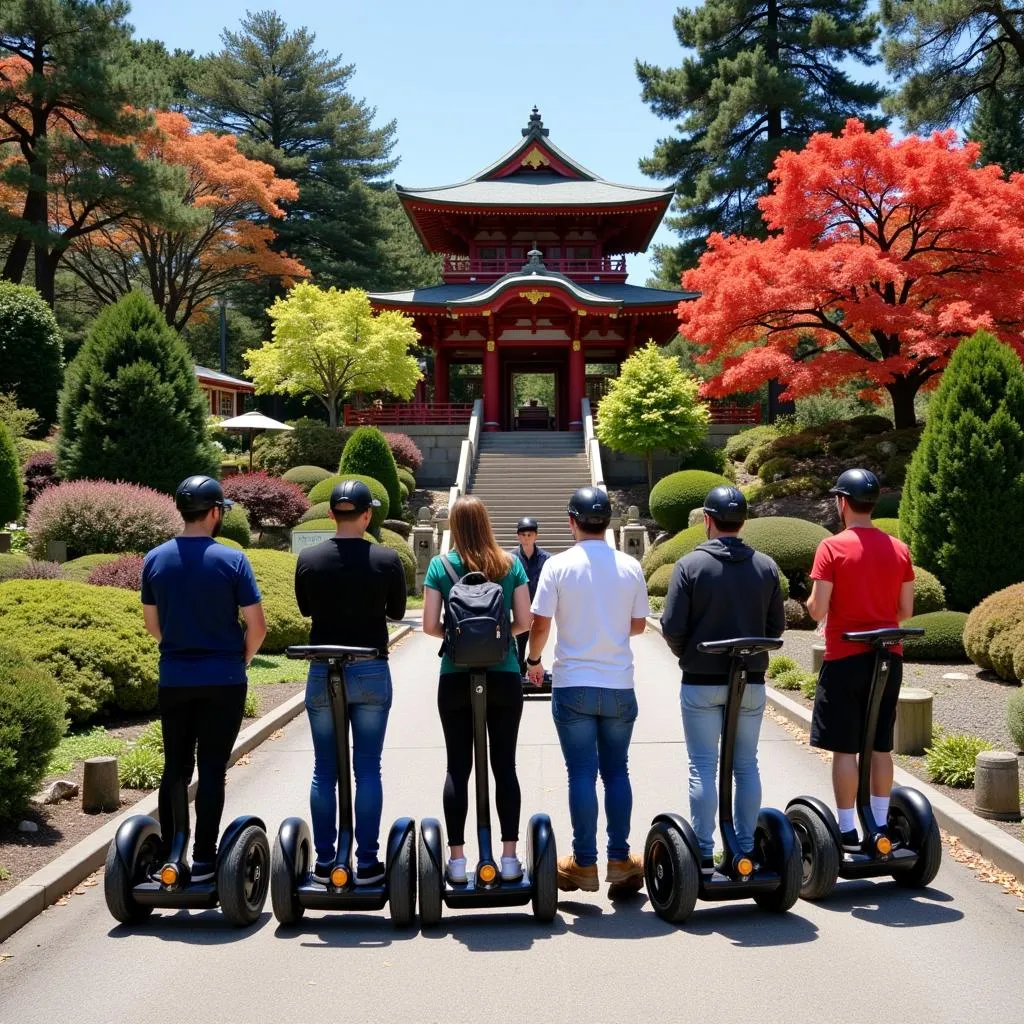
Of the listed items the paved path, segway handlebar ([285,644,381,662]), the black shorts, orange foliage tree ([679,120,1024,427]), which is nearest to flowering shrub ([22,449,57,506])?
orange foliage tree ([679,120,1024,427])

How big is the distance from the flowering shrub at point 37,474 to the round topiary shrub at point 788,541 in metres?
14.1

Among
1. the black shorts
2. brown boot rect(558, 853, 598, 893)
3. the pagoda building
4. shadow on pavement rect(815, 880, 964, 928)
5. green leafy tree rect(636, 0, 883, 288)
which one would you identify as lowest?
shadow on pavement rect(815, 880, 964, 928)

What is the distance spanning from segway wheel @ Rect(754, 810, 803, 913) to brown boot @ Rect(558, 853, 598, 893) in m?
0.77

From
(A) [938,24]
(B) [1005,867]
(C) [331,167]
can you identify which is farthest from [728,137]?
(B) [1005,867]

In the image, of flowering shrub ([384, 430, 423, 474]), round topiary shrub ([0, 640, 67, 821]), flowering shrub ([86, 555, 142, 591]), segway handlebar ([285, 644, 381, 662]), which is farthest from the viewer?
flowering shrub ([384, 430, 423, 474])

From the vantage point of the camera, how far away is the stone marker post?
6559 millimetres

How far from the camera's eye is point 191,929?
4906mm

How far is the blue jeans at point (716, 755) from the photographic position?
16.0 ft

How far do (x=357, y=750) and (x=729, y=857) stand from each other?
1.78 meters

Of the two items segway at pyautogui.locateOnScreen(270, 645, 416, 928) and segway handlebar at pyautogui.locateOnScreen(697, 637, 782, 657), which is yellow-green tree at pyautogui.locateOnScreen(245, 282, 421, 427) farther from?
segway handlebar at pyautogui.locateOnScreen(697, 637, 782, 657)

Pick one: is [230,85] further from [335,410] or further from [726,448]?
[726,448]

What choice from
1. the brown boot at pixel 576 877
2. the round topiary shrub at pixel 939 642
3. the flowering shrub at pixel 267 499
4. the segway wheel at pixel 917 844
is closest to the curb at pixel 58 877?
the brown boot at pixel 576 877

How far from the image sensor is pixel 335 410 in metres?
33.2

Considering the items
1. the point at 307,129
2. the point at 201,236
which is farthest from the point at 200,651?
the point at 307,129
